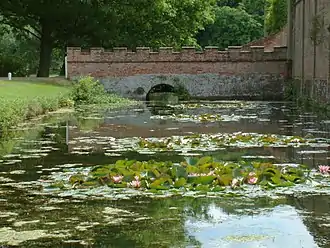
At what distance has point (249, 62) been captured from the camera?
39.8m

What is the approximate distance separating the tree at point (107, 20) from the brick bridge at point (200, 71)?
2.18 metres

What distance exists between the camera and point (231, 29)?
64.9 m

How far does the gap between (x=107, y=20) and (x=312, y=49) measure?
1407 cm

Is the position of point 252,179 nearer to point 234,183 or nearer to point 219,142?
point 234,183

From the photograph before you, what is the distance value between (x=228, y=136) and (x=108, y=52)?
2430cm

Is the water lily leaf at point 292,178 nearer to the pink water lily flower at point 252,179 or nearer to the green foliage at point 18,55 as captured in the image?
the pink water lily flower at point 252,179

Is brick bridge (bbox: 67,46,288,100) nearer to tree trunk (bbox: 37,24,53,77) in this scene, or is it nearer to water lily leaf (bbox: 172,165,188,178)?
tree trunk (bbox: 37,24,53,77)

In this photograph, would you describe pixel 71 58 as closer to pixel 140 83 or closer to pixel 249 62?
pixel 140 83

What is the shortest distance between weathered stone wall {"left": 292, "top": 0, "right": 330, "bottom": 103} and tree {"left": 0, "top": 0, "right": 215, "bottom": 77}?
7.31 metres

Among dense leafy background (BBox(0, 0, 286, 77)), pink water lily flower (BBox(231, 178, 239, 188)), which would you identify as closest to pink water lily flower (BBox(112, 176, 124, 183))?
pink water lily flower (BBox(231, 178, 239, 188))

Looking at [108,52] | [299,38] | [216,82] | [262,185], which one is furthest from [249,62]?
[262,185]

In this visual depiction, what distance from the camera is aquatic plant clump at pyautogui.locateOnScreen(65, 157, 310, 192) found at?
30.5ft

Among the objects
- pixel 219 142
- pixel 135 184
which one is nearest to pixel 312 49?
pixel 219 142

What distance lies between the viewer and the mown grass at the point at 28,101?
18.4 m
